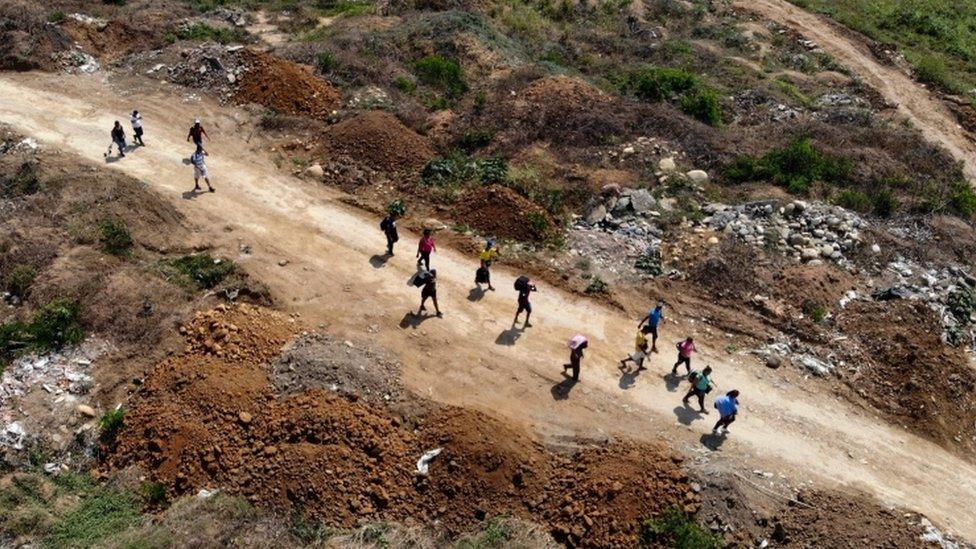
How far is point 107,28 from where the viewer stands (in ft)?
105

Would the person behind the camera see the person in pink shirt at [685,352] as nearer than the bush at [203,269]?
Yes

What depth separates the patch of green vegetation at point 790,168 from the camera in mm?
25844

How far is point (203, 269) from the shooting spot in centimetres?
2012

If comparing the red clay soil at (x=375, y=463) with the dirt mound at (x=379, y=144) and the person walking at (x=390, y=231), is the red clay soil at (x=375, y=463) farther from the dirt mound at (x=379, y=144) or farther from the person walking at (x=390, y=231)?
the dirt mound at (x=379, y=144)

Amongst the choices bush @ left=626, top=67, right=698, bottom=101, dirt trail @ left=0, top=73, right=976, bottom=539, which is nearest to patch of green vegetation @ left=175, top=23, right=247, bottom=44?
dirt trail @ left=0, top=73, right=976, bottom=539

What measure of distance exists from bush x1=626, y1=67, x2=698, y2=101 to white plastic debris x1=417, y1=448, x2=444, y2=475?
21.4 m

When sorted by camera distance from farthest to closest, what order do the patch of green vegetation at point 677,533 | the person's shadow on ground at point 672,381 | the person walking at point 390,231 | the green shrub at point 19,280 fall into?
the person walking at point 390,231 < the green shrub at point 19,280 < the person's shadow on ground at point 672,381 < the patch of green vegetation at point 677,533

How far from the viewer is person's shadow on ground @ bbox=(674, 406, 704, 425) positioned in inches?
686

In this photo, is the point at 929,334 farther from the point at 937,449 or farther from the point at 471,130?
the point at 471,130

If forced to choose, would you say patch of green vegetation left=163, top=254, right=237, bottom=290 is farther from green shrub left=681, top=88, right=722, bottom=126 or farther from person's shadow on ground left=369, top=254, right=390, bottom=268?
green shrub left=681, top=88, right=722, bottom=126

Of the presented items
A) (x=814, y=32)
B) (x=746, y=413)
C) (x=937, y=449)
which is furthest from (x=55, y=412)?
(x=814, y=32)

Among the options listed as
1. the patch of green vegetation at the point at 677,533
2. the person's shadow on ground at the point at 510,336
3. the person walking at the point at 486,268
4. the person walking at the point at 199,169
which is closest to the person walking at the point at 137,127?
the person walking at the point at 199,169

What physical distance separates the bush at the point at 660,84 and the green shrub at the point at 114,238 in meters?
21.6

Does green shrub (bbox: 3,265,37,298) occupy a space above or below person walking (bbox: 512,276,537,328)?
below
